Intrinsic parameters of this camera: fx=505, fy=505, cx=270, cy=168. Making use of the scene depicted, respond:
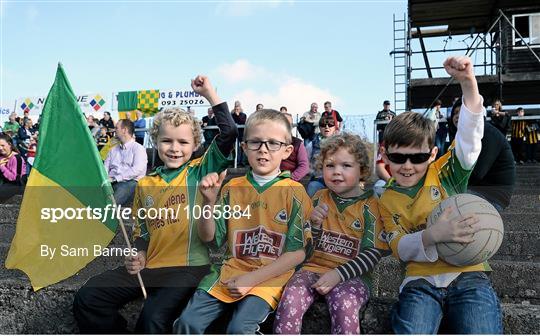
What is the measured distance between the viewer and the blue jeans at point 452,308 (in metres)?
2.21

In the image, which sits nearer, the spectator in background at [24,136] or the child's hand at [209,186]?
the child's hand at [209,186]

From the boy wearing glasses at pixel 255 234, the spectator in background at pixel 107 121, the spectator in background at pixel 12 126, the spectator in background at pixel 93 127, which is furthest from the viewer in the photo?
the spectator in background at pixel 12 126

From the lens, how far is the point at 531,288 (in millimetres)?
3174

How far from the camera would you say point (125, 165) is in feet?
→ 18.8

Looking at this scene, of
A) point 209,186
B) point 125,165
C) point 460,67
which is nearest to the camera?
point 460,67

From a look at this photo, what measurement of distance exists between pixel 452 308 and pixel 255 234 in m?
1.02

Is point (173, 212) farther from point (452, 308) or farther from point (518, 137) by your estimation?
point (518, 137)

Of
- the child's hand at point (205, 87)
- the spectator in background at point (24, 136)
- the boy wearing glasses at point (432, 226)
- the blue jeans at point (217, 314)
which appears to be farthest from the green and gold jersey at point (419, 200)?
the spectator in background at point (24, 136)

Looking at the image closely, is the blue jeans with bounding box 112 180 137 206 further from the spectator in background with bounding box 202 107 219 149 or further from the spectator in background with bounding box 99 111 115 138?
the spectator in background with bounding box 99 111 115 138

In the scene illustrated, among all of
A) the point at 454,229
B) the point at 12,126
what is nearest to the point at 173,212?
the point at 454,229

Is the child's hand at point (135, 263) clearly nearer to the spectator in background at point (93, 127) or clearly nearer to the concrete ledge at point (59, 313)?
the concrete ledge at point (59, 313)

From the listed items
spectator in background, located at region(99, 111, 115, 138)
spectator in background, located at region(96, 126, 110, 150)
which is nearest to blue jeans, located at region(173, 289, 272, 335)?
spectator in background, located at region(96, 126, 110, 150)

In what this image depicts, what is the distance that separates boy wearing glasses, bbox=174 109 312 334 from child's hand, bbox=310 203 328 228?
4cm

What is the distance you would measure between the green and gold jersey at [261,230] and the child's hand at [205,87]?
0.54 meters
